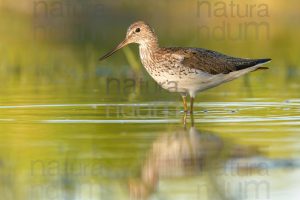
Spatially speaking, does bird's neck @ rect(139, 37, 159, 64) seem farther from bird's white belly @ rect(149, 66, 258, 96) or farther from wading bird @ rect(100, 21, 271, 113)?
bird's white belly @ rect(149, 66, 258, 96)

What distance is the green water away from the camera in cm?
793

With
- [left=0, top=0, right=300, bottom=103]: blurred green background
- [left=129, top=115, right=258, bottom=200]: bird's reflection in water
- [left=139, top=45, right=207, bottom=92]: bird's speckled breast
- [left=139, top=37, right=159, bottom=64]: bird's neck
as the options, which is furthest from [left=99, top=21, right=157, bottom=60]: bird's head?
[left=0, top=0, right=300, bottom=103]: blurred green background

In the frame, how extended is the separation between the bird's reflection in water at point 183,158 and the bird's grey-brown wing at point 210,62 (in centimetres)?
272

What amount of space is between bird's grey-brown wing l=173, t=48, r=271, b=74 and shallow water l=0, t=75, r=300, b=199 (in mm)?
555

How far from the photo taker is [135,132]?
11008 millimetres

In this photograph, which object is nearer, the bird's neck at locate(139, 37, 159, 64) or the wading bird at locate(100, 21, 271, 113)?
the wading bird at locate(100, 21, 271, 113)

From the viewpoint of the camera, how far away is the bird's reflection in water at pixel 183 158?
8031 millimetres

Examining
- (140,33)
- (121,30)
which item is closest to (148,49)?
(140,33)

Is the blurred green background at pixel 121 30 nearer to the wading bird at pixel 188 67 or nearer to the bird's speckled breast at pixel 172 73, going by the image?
the wading bird at pixel 188 67

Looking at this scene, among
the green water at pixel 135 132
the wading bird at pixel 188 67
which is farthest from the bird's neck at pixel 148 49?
the green water at pixel 135 132

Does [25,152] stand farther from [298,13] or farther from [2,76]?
[298,13]

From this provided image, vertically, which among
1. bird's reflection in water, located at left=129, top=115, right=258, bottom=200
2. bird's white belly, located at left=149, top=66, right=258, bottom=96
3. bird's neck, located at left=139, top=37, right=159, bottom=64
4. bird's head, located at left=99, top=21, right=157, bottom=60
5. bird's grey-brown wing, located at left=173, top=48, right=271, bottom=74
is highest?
Answer: bird's head, located at left=99, top=21, right=157, bottom=60

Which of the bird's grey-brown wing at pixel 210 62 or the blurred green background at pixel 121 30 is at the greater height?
the blurred green background at pixel 121 30

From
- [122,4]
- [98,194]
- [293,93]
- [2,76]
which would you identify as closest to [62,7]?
[122,4]
